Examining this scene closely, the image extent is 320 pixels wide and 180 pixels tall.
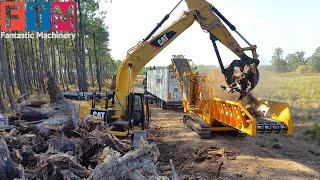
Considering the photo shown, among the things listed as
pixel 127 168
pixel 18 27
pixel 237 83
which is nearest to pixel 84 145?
pixel 127 168

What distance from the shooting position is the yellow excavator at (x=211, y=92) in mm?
12508

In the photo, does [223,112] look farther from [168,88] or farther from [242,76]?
[168,88]

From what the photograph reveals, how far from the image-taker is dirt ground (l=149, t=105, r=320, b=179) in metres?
11.4

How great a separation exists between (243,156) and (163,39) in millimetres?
4595

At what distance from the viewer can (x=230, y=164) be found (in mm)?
12297

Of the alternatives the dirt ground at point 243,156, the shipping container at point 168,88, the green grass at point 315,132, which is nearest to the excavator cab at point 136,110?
the dirt ground at point 243,156

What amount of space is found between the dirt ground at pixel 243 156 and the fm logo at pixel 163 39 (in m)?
3.51

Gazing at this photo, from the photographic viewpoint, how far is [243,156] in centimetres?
1324

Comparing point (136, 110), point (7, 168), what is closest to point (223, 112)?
point (136, 110)

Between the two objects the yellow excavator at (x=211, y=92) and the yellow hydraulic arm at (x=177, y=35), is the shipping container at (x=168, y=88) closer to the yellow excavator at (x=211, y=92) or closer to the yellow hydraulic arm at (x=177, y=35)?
the yellow excavator at (x=211, y=92)

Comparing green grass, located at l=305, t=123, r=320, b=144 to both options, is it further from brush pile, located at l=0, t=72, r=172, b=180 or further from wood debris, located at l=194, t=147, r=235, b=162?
brush pile, located at l=0, t=72, r=172, b=180

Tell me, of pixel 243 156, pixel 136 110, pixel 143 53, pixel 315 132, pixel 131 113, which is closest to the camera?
pixel 131 113

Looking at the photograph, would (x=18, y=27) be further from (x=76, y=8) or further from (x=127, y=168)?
(x=127, y=168)

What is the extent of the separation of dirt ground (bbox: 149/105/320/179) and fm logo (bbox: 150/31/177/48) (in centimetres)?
351
